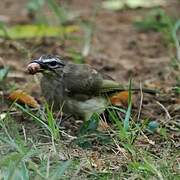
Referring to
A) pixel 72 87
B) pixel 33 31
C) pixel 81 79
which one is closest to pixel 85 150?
pixel 72 87

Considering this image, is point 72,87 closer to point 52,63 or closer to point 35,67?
point 52,63

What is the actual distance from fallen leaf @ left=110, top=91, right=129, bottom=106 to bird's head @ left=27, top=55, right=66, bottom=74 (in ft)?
2.02

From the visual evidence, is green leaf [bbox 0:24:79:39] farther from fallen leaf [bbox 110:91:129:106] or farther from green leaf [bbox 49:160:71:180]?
green leaf [bbox 49:160:71:180]

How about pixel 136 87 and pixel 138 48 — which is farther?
pixel 138 48

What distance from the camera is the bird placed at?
673 centimetres

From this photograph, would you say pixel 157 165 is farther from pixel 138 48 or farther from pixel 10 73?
pixel 138 48

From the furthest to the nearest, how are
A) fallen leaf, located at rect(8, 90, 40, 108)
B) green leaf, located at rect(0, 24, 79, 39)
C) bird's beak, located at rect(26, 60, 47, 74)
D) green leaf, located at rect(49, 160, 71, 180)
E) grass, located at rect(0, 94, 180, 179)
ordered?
green leaf, located at rect(0, 24, 79, 39) → fallen leaf, located at rect(8, 90, 40, 108) → bird's beak, located at rect(26, 60, 47, 74) → grass, located at rect(0, 94, 180, 179) → green leaf, located at rect(49, 160, 71, 180)

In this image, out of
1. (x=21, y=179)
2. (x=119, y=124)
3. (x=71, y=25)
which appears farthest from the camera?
(x=71, y=25)

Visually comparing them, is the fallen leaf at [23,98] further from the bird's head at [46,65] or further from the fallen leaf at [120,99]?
the fallen leaf at [120,99]

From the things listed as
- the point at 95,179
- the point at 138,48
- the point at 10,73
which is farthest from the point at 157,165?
the point at 138,48

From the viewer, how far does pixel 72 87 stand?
681 centimetres

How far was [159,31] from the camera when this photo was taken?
9719 mm

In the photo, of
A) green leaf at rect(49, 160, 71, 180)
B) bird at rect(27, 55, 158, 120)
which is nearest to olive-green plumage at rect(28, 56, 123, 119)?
bird at rect(27, 55, 158, 120)

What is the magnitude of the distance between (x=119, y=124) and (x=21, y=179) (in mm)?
1080
